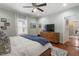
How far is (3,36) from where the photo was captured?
1408mm

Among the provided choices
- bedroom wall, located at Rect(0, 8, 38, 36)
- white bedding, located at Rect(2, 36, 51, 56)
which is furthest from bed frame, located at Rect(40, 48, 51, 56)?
bedroom wall, located at Rect(0, 8, 38, 36)

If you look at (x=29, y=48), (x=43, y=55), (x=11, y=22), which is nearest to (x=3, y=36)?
(x=11, y=22)

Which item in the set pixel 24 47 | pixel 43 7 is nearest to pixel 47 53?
pixel 24 47

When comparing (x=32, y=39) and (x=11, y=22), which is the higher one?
(x=11, y=22)

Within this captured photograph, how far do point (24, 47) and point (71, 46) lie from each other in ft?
2.65

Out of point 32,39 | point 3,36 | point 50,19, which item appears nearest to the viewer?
point 3,36

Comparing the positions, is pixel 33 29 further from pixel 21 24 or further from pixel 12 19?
pixel 12 19

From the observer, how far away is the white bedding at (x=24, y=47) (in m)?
1.41

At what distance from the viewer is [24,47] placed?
4.73ft

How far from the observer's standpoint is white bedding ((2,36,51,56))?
1.41 meters

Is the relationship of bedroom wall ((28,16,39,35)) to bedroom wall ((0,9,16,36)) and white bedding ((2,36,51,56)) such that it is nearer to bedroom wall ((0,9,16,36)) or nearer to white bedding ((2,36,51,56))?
white bedding ((2,36,51,56))

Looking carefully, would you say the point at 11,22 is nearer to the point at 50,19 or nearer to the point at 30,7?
the point at 30,7

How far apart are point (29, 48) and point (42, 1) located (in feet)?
2.62

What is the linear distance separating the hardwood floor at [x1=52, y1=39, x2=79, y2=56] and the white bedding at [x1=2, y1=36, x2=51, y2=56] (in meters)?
0.34
